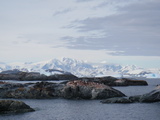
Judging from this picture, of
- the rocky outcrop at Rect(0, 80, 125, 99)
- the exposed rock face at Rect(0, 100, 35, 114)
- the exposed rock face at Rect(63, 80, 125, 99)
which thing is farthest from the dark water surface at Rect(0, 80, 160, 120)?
the rocky outcrop at Rect(0, 80, 125, 99)

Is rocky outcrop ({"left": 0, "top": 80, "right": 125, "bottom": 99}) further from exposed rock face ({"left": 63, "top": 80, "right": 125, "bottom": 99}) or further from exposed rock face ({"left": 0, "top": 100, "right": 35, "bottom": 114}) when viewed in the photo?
exposed rock face ({"left": 0, "top": 100, "right": 35, "bottom": 114})

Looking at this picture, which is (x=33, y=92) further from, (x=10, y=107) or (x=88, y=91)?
(x=10, y=107)

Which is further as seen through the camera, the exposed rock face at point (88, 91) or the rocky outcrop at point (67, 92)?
the rocky outcrop at point (67, 92)

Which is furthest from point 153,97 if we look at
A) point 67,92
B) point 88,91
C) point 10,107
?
point 10,107

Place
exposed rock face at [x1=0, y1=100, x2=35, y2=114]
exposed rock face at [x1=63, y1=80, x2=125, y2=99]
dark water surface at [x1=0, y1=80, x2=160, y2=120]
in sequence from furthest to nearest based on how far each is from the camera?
exposed rock face at [x1=63, y1=80, x2=125, y2=99]
exposed rock face at [x1=0, y1=100, x2=35, y2=114]
dark water surface at [x1=0, y1=80, x2=160, y2=120]

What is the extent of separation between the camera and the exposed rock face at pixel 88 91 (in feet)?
192

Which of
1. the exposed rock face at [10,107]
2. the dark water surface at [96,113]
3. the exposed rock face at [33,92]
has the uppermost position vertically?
the exposed rock face at [33,92]

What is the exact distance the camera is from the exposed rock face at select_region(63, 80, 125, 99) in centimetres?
5844

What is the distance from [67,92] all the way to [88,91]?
472 cm

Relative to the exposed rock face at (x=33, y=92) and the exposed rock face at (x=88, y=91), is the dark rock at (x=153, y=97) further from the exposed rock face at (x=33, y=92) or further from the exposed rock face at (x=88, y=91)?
the exposed rock face at (x=33, y=92)

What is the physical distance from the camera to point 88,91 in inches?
2318

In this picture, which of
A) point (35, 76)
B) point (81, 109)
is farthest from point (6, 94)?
point (35, 76)

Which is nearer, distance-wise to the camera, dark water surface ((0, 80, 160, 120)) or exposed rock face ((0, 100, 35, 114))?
dark water surface ((0, 80, 160, 120))

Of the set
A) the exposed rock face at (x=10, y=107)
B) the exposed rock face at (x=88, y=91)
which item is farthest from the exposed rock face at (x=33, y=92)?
the exposed rock face at (x=10, y=107)
